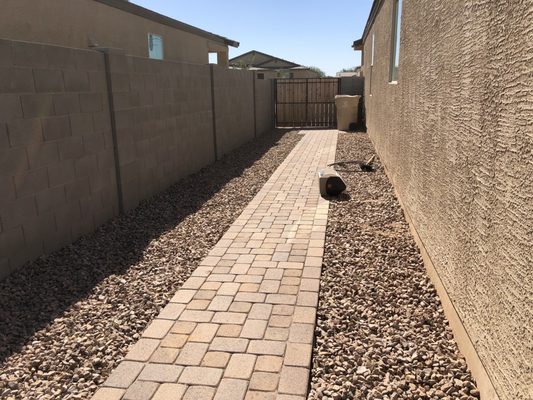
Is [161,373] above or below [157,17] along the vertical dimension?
below

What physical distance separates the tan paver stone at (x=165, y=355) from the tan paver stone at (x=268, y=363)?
1.90 feet

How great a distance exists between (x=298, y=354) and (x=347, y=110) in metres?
15.9

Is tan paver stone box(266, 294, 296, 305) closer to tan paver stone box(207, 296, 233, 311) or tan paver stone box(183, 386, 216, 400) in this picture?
tan paver stone box(207, 296, 233, 311)

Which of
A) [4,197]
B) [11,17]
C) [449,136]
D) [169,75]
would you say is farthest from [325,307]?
[11,17]

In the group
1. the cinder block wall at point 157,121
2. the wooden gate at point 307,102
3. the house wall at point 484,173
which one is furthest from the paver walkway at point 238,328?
the wooden gate at point 307,102

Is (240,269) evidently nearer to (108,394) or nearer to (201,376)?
(201,376)

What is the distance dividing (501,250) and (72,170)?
4.47 meters

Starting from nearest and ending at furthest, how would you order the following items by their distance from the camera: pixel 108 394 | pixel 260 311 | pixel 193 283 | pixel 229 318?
pixel 108 394 → pixel 229 318 → pixel 260 311 → pixel 193 283

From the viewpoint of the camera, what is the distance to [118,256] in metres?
4.96

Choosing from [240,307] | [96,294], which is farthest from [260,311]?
[96,294]

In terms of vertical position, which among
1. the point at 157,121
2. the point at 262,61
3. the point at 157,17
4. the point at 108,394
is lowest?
the point at 108,394

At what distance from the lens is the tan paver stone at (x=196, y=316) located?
11.8 ft

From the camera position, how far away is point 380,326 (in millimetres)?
3477

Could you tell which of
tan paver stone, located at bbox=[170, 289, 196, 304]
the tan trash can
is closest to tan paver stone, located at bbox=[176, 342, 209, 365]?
tan paver stone, located at bbox=[170, 289, 196, 304]
